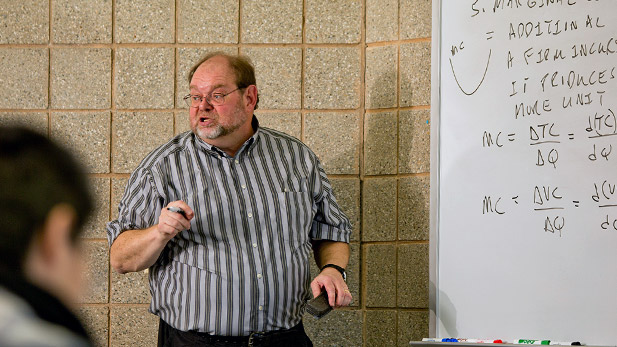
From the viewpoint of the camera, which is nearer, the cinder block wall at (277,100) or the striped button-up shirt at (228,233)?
the striped button-up shirt at (228,233)

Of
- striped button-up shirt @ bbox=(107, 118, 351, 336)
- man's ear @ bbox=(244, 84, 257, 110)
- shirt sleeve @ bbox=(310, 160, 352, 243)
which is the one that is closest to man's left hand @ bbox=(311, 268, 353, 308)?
striped button-up shirt @ bbox=(107, 118, 351, 336)

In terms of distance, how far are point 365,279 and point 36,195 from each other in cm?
224

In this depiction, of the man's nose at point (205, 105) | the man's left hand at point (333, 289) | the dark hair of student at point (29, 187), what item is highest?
the man's nose at point (205, 105)

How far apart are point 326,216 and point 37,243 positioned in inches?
75.7

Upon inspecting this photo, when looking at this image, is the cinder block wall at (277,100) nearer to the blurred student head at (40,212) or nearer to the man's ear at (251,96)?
the man's ear at (251,96)

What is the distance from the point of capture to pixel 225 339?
271 centimetres

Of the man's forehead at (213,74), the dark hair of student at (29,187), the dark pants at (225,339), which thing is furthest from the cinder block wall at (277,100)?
the dark hair of student at (29,187)

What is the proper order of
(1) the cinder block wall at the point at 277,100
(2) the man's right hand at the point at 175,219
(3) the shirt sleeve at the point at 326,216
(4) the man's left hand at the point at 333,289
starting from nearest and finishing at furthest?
(2) the man's right hand at the point at 175,219 → (4) the man's left hand at the point at 333,289 → (3) the shirt sleeve at the point at 326,216 → (1) the cinder block wall at the point at 277,100

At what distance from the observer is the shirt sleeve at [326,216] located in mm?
2977

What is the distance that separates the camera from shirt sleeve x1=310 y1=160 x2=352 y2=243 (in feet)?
9.77

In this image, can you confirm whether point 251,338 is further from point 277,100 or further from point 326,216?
point 277,100

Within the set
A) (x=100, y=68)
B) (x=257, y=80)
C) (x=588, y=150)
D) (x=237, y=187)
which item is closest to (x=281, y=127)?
(x=257, y=80)

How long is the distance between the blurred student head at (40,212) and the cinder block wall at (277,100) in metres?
2.08

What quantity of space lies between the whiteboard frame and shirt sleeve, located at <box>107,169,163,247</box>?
87 cm
